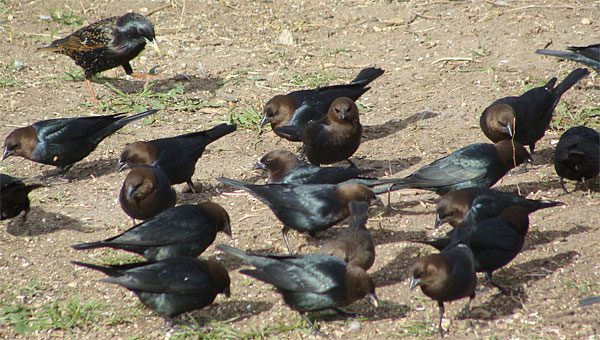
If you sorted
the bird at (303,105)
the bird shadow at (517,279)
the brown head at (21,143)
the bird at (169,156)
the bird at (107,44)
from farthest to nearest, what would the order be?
the bird at (107,44) → the bird at (303,105) → the brown head at (21,143) → the bird at (169,156) → the bird shadow at (517,279)

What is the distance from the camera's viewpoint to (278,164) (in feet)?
24.7

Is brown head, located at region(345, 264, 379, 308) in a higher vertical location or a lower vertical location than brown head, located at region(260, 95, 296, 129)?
higher

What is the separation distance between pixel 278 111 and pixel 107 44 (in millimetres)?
2690

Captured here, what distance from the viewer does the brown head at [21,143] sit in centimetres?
823

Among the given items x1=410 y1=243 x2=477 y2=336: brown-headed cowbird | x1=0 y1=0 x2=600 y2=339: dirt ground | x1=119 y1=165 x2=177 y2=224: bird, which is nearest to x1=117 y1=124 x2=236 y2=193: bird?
x1=0 y1=0 x2=600 y2=339: dirt ground

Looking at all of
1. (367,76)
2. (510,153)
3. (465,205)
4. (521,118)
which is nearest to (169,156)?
(367,76)


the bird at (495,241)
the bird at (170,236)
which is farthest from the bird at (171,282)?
the bird at (495,241)

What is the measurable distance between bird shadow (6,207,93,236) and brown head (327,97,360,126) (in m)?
2.45

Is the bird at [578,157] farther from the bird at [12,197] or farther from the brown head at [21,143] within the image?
the brown head at [21,143]

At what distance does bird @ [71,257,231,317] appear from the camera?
5625 mm

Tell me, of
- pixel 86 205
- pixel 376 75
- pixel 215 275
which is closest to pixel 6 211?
pixel 86 205

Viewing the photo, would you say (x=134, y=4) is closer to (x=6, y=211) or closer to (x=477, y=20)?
(x=477, y=20)

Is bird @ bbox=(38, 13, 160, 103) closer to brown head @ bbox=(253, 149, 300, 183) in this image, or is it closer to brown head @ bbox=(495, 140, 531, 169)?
brown head @ bbox=(253, 149, 300, 183)

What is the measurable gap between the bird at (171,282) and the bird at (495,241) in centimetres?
148
